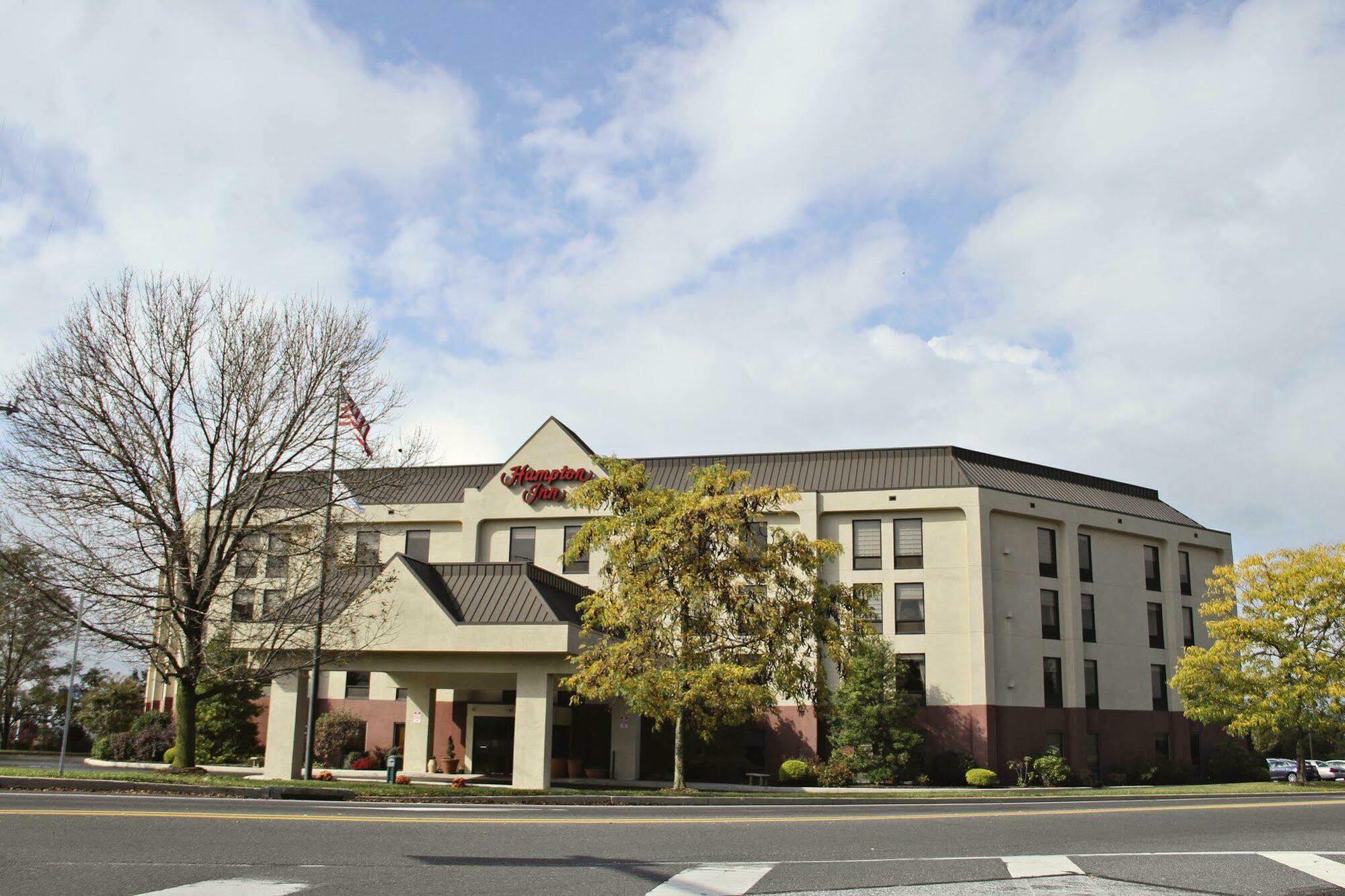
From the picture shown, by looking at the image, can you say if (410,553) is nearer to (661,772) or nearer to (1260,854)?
(661,772)

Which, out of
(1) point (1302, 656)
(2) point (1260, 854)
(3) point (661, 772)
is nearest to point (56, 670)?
(3) point (661, 772)

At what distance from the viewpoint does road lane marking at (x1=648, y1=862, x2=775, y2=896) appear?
10.1m

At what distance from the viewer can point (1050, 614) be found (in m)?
46.8

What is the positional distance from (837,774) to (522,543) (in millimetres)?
15964

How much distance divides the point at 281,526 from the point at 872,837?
18976 mm

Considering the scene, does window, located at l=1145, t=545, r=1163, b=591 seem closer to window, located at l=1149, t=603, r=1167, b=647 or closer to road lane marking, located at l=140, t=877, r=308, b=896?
window, located at l=1149, t=603, r=1167, b=647

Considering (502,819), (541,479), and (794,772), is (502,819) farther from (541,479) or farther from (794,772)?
(541,479)

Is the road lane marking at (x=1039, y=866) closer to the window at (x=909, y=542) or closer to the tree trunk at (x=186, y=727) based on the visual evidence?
the tree trunk at (x=186, y=727)

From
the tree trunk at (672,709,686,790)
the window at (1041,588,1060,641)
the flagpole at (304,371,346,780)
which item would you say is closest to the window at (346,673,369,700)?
the flagpole at (304,371,346,780)

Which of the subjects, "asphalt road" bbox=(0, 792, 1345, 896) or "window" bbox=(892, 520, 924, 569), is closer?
"asphalt road" bbox=(0, 792, 1345, 896)

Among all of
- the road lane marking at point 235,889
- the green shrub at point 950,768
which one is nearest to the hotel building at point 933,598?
the green shrub at point 950,768

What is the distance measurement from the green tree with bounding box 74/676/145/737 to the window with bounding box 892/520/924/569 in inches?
1318

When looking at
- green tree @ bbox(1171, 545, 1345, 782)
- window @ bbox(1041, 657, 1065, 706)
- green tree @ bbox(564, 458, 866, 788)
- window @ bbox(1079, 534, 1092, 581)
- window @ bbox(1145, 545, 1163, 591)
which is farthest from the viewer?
→ window @ bbox(1145, 545, 1163, 591)

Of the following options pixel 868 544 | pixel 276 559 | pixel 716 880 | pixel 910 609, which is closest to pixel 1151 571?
pixel 910 609
